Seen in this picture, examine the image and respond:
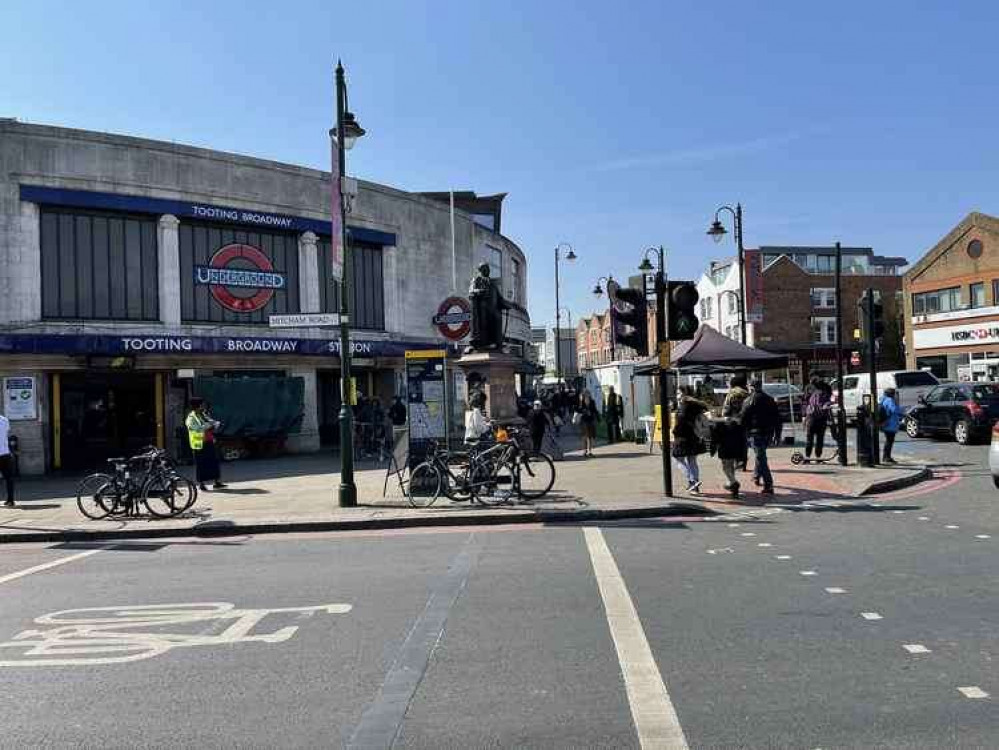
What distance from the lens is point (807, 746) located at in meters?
3.75

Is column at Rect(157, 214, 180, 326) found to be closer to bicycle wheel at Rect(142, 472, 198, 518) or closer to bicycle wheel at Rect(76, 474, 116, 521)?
bicycle wheel at Rect(76, 474, 116, 521)

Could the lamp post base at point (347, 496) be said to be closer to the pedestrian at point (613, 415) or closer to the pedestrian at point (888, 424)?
the pedestrian at point (888, 424)

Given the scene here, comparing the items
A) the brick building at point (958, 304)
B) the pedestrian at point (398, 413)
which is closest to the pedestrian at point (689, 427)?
the pedestrian at point (398, 413)

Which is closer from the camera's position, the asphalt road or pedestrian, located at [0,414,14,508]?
the asphalt road

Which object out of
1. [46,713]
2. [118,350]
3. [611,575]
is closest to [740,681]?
[611,575]

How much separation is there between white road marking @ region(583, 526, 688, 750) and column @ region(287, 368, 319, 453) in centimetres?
1776

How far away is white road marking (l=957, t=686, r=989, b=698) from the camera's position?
4.28 m

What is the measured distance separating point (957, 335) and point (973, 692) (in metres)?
47.9

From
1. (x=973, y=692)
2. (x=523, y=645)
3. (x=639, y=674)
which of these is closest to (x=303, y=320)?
(x=523, y=645)

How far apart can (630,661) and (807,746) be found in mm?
1365

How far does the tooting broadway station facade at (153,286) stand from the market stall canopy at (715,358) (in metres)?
6.12

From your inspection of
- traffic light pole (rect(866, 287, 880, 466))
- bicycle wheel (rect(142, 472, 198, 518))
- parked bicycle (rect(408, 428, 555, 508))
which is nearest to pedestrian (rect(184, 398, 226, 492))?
bicycle wheel (rect(142, 472, 198, 518))

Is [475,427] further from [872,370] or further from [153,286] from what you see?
[153,286]

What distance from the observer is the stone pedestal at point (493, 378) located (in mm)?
16875
